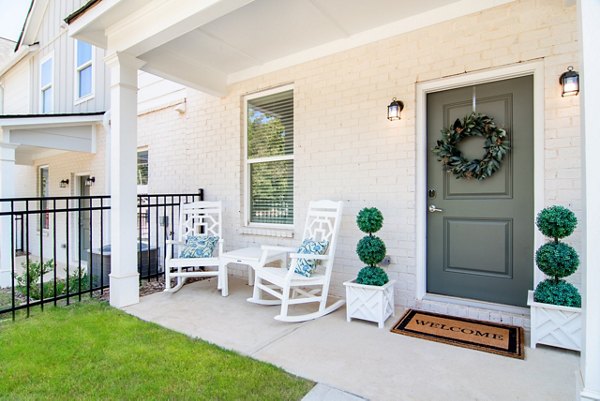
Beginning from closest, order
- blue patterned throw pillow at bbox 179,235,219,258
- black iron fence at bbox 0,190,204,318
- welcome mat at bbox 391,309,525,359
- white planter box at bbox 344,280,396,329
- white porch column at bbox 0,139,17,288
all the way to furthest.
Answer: welcome mat at bbox 391,309,525,359 < white planter box at bbox 344,280,396,329 < black iron fence at bbox 0,190,204,318 < blue patterned throw pillow at bbox 179,235,219,258 < white porch column at bbox 0,139,17,288

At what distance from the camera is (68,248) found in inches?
142

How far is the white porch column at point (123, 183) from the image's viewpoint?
338cm

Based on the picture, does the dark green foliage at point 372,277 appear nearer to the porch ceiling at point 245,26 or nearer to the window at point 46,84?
the porch ceiling at point 245,26

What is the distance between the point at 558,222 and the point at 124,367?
10.1ft

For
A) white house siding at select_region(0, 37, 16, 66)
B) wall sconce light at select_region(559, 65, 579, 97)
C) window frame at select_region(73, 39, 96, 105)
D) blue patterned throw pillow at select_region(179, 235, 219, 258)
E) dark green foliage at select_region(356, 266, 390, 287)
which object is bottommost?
dark green foliage at select_region(356, 266, 390, 287)

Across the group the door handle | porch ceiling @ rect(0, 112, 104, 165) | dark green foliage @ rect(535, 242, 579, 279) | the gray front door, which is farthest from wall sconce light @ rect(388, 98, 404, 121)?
porch ceiling @ rect(0, 112, 104, 165)

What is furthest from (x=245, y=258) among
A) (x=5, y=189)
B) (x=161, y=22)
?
(x=5, y=189)

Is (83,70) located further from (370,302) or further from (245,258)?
(370,302)

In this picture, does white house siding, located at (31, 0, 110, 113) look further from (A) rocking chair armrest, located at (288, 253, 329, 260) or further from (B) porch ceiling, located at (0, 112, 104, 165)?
(A) rocking chair armrest, located at (288, 253, 329, 260)

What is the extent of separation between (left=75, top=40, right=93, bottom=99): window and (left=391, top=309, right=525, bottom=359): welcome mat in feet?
24.0

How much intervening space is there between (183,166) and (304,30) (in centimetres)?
296

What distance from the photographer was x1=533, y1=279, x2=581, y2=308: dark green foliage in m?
A: 2.26

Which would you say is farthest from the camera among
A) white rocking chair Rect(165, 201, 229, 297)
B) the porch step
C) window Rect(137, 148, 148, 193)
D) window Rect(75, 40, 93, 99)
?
window Rect(75, 40, 93, 99)

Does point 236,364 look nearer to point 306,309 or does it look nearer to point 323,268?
point 306,309
